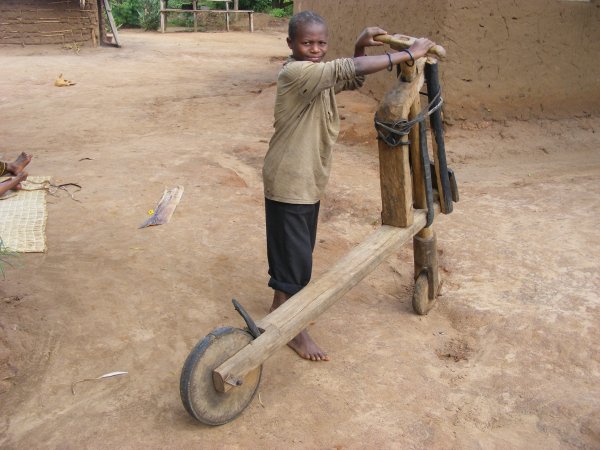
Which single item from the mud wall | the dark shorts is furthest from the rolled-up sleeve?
the mud wall

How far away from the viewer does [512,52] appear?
6.09 m

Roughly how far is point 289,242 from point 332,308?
741mm

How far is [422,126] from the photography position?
2.93 meters

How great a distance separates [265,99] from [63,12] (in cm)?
775

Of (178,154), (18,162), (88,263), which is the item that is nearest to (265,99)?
(178,154)

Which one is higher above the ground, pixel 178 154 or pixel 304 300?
pixel 304 300

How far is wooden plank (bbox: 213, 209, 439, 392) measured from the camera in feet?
7.14

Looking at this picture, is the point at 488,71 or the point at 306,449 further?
the point at 488,71

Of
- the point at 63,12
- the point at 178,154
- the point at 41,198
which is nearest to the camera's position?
the point at 41,198

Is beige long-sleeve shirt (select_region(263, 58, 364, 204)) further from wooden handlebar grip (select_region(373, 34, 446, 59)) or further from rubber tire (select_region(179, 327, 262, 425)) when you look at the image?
rubber tire (select_region(179, 327, 262, 425))

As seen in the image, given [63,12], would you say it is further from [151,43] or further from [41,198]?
[41,198]

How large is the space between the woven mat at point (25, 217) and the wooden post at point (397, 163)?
2.16 m

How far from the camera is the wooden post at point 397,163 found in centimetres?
273

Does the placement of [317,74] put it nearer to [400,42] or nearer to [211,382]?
[400,42]
